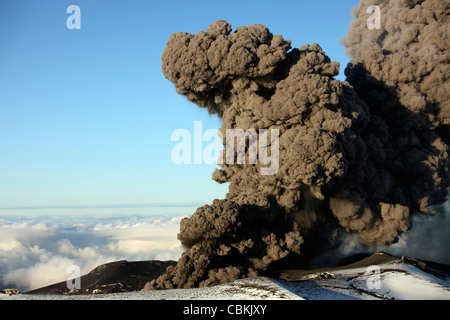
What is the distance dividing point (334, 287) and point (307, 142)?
8.16 m

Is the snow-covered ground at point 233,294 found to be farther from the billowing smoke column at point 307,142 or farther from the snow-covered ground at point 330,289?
the billowing smoke column at point 307,142

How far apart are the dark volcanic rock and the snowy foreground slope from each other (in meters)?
7.20

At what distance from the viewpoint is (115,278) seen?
2892 cm

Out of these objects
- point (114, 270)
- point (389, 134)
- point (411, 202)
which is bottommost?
point (114, 270)

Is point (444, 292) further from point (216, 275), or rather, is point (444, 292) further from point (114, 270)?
point (114, 270)

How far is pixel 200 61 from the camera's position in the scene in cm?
2752

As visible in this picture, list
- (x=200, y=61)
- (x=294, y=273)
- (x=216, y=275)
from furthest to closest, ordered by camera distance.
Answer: (x=200, y=61)
(x=294, y=273)
(x=216, y=275)

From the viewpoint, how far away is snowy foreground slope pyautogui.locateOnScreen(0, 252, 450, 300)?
1634 cm

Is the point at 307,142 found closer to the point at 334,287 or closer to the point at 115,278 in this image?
the point at 334,287

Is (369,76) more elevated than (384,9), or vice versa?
(384,9)

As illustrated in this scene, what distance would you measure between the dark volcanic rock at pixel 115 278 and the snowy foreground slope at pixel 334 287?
23.6 feet

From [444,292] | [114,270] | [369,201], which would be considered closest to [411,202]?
[369,201]
